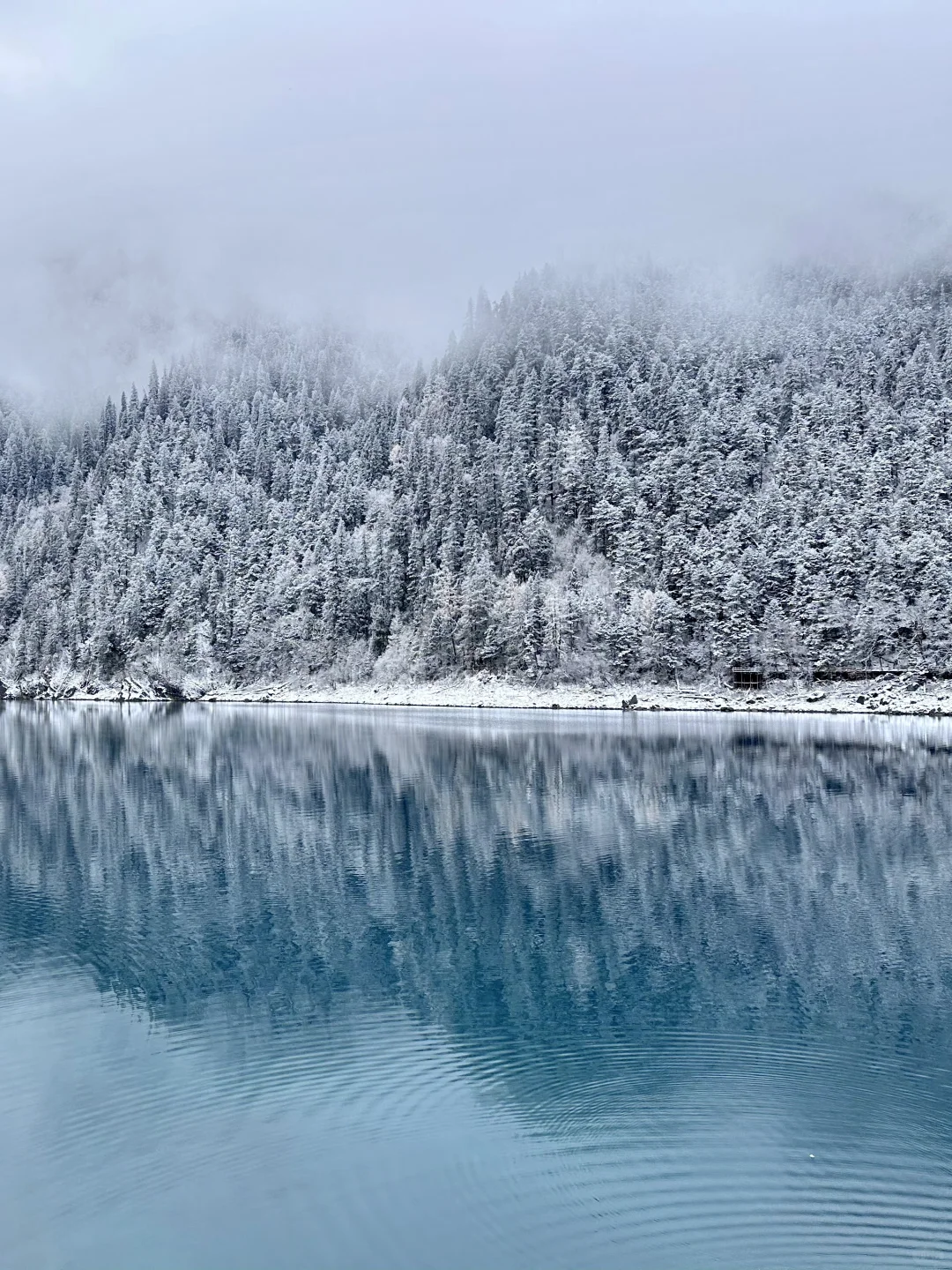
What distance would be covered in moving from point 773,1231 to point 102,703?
152 metres

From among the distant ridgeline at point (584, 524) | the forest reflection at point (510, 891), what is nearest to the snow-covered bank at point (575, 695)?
the distant ridgeline at point (584, 524)

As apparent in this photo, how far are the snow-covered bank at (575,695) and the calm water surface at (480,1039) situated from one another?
6468 cm

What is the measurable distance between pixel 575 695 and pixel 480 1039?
10054 centimetres

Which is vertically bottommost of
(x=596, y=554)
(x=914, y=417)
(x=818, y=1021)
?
(x=818, y=1021)

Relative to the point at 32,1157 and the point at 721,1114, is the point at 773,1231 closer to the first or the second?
the point at 721,1114

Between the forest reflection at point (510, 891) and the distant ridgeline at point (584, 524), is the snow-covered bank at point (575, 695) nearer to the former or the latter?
the distant ridgeline at point (584, 524)

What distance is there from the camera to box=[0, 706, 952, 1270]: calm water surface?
1109 cm

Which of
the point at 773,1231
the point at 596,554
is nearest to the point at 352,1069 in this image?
the point at 773,1231

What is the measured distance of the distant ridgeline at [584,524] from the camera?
373ft

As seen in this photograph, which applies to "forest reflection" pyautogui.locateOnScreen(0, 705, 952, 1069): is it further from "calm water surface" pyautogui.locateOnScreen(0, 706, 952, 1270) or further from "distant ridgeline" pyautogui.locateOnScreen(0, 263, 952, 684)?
"distant ridgeline" pyautogui.locateOnScreen(0, 263, 952, 684)

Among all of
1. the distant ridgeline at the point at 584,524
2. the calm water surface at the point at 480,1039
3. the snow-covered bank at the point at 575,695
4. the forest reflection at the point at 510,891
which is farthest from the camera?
the distant ridgeline at the point at 584,524

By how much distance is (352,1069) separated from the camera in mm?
15367

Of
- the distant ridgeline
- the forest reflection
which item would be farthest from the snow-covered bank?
the forest reflection

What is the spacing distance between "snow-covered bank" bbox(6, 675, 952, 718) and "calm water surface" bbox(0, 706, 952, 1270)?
64.7 metres
